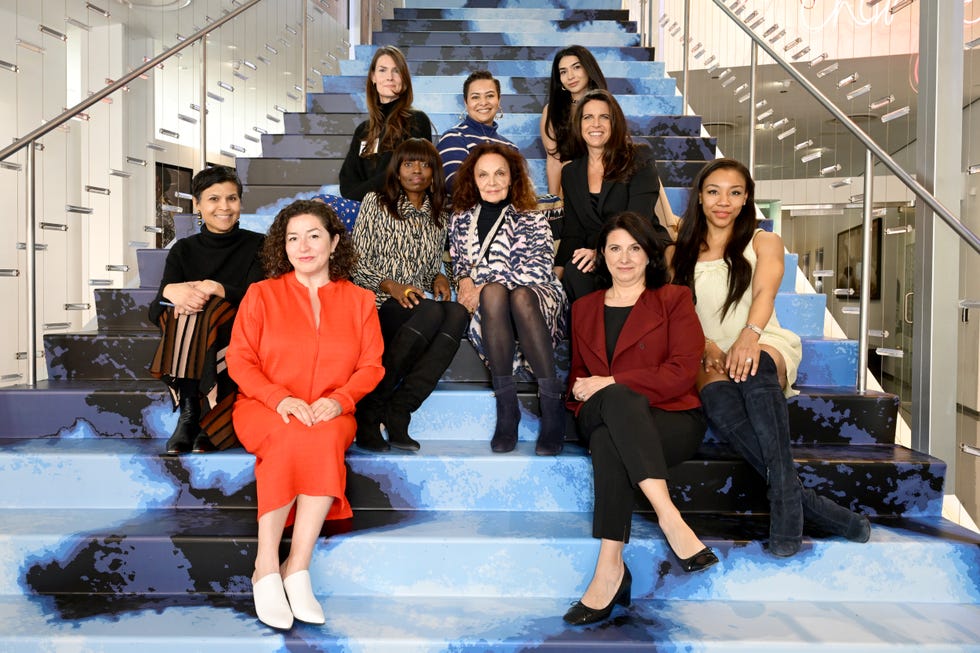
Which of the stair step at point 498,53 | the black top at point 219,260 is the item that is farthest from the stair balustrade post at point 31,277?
the stair step at point 498,53

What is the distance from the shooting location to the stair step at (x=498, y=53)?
14.4ft

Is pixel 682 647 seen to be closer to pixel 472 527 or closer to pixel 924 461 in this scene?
pixel 472 527

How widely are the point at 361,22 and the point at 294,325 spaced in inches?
157

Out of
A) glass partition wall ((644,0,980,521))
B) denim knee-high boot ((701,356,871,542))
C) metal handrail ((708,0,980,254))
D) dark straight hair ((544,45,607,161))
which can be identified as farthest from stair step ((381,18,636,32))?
denim knee-high boot ((701,356,871,542))

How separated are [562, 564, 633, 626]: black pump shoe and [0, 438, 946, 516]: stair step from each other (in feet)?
1.10

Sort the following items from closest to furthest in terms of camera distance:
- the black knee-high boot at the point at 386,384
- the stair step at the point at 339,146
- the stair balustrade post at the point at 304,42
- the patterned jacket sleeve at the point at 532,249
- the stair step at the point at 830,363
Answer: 1. the black knee-high boot at the point at 386,384
2. the patterned jacket sleeve at the point at 532,249
3. the stair step at the point at 830,363
4. the stair step at the point at 339,146
5. the stair balustrade post at the point at 304,42

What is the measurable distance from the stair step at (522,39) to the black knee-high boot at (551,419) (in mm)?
3109

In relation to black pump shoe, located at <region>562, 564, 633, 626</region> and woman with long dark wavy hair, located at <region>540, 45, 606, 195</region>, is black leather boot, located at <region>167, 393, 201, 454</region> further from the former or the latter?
woman with long dark wavy hair, located at <region>540, 45, 606, 195</region>

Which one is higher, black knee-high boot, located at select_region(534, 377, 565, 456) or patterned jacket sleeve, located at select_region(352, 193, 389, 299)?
patterned jacket sleeve, located at select_region(352, 193, 389, 299)

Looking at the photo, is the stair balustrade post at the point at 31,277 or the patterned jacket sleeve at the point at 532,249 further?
the stair balustrade post at the point at 31,277

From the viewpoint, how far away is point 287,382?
6.45ft

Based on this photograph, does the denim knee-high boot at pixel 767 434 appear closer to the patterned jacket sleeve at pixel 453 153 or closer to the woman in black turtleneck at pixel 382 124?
the patterned jacket sleeve at pixel 453 153

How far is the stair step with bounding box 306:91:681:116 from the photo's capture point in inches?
152

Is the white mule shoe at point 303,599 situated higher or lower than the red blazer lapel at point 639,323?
lower
